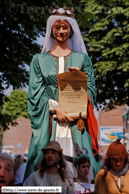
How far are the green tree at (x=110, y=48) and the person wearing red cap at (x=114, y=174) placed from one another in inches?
534

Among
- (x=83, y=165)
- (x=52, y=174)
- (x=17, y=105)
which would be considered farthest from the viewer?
(x=17, y=105)

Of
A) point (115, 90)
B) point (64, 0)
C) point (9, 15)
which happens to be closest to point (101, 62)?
point (115, 90)

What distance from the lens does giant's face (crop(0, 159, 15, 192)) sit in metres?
3.19

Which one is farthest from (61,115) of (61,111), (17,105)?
(17,105)

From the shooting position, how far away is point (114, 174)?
400cm

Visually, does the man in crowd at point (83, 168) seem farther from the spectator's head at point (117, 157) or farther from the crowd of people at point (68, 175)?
the spectator's head at point (117, 157)

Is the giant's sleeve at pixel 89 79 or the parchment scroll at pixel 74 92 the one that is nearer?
the parchment scroll at pixel 74 92

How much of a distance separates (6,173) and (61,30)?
2.75m

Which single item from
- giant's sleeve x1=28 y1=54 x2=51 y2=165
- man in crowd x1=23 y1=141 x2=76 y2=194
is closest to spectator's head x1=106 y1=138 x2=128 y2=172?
man in crowd x1=23 y1=141 x2=76 y2=194

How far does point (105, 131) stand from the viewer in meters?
66.5

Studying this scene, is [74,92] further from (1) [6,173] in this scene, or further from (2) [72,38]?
(1) [6,173]

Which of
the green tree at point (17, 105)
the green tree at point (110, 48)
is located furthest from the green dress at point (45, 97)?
the green tree at point (17, 105)

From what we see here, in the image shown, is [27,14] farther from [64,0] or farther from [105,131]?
[105,131]

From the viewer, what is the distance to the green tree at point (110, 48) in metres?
17.9
